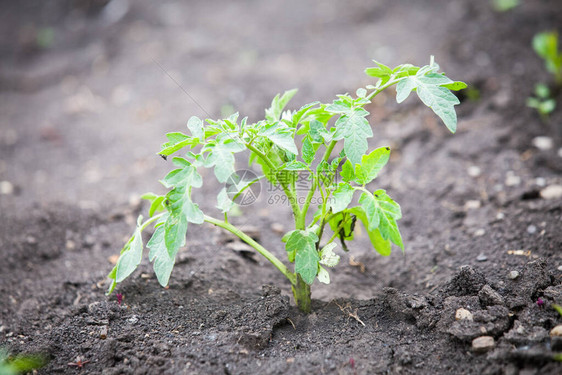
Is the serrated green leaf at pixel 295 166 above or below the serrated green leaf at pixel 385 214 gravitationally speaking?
above

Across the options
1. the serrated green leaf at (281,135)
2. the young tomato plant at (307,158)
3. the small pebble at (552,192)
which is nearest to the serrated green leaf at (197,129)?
the young tomato plant at (307,158)

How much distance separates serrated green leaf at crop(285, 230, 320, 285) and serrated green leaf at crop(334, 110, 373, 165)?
1.07 ft

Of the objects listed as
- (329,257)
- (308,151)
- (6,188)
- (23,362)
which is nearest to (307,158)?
(308,151)

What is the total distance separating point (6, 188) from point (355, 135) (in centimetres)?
298

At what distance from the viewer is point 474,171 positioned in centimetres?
277

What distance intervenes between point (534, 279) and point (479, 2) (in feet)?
11.8

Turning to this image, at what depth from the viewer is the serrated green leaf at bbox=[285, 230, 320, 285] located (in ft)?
5.06

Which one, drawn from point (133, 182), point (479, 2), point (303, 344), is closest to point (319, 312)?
point (303, 344)

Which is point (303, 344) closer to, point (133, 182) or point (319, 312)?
point (319, 312)

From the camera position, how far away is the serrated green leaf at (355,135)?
1416mm

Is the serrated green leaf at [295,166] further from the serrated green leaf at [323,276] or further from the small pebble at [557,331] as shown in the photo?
the small pebble at [557,331]

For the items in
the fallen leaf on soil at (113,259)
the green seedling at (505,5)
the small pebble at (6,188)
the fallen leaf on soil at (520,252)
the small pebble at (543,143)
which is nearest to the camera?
the fallen leaf on soil at (520,252)

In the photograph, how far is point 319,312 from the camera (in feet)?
6.12

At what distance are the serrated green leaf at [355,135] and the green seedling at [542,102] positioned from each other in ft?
6.96
